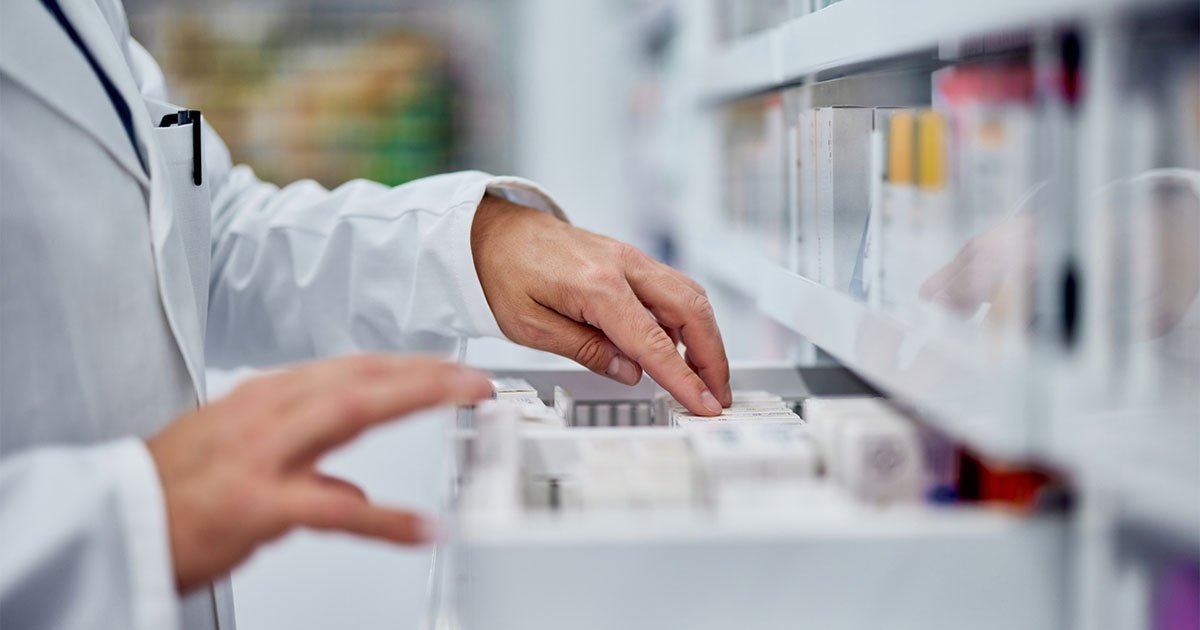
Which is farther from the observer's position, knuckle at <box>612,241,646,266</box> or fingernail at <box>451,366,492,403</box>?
knuckle at <box>612,241,646,266</box>

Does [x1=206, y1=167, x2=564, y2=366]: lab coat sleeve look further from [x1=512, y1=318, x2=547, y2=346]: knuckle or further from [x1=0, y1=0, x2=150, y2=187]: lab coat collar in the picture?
[x1=0, y1=0, x2=150, y2=187]: lab coat collar

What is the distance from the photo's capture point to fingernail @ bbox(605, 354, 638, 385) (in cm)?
127

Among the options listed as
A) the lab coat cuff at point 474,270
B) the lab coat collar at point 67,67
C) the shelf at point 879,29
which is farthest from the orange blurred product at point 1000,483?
the lab coat collar at point 67,67

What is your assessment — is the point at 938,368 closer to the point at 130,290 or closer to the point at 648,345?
the point at 648,345

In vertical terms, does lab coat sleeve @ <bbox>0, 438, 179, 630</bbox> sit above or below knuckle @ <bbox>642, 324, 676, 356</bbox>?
below

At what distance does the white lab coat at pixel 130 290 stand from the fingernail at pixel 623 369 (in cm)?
19

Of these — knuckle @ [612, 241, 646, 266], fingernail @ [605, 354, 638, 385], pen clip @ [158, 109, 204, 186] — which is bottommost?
fingernail @ [605, 354, 638, 385]

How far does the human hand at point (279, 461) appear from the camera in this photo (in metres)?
0.72

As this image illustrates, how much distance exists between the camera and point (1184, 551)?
62 cm

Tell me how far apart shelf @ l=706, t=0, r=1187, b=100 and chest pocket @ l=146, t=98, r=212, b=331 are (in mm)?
745

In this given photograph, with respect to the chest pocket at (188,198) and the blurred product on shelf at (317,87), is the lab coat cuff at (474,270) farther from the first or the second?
the blurred product on shelf at (317,87)

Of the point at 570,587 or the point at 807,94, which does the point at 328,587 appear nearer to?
the point at 807,94

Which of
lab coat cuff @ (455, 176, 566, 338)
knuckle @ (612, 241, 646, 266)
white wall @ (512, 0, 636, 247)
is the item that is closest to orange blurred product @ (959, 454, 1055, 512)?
knuckle @ (612, 241, 646, 266)

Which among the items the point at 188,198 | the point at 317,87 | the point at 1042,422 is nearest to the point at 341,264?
the point at 188,198
